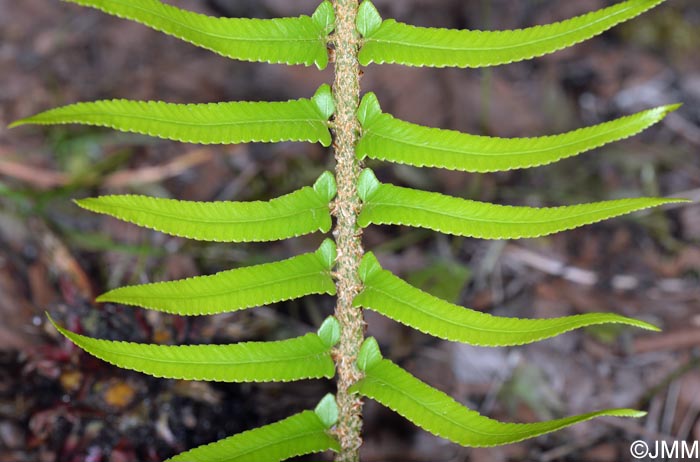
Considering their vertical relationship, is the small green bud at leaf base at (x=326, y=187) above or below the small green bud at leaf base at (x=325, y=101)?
below

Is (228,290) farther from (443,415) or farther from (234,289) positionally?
(443,415)

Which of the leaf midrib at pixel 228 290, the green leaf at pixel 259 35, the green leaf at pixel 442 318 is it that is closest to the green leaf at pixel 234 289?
the leaf midrib at pixel 228 290

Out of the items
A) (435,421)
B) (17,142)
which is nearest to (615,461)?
(435,421)

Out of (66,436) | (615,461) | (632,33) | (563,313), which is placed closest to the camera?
(66,436)

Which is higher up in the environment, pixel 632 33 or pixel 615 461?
pixel 632 33

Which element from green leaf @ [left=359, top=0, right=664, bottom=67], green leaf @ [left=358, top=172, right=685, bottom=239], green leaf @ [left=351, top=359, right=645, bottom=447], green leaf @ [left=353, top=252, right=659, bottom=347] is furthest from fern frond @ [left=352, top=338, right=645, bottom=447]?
green leaf @ [left=359, top=0, right=664, bottom=67]

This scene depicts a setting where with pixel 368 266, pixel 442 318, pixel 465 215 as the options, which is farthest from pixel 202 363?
pixel 465 215

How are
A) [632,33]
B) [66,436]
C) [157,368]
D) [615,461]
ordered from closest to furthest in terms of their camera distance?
[157,368], [66,436], [615,461], [632,33]

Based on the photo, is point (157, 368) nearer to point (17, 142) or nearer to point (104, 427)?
point (104, 427)

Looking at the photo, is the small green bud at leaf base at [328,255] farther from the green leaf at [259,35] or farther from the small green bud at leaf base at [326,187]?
the green leaf at [259,35]

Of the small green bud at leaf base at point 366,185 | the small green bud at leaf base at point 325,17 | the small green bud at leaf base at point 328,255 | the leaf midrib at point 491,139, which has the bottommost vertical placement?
the small green bud at leaf base at point 328,255
